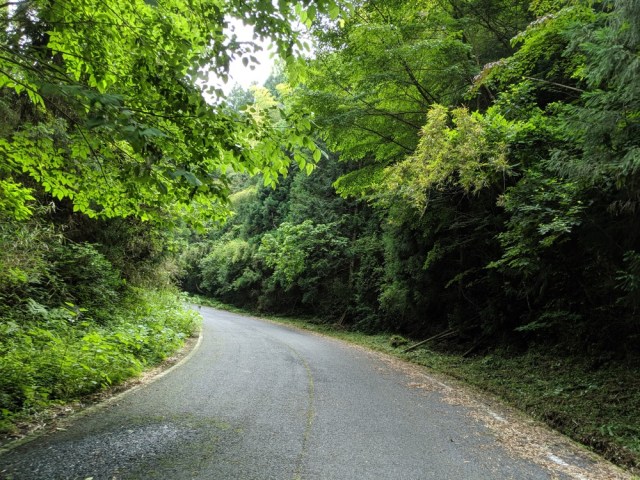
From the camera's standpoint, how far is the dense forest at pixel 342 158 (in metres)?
3.88

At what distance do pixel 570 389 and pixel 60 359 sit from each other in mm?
8800

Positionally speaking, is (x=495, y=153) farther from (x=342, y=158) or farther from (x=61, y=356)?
(x=61, y=356)

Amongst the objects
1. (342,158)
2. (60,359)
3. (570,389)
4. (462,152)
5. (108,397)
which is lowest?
(108,397)

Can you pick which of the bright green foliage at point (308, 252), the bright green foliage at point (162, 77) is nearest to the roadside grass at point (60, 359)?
the bright green foliage at point (162, 77)

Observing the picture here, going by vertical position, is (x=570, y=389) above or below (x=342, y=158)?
below

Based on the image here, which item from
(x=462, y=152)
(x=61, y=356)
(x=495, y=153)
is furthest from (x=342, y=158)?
(x=61, y=356)

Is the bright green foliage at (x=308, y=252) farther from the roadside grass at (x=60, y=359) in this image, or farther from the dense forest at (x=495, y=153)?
the roadside grass at (x=60, y=359)

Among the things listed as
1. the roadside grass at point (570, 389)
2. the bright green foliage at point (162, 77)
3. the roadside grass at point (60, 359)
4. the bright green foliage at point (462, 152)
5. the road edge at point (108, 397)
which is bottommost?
the road edge at point (108, 397)

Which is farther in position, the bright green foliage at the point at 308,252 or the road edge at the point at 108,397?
the bright green foliage at the point at 308,252

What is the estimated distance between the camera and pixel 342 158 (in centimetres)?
1350

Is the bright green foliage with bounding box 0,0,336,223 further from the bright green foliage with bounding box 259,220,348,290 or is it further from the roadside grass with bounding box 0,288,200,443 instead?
the bright green foliage with bounding box 259,220,348,290

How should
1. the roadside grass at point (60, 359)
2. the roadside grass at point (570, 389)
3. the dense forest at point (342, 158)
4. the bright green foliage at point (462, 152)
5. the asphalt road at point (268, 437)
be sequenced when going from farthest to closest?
the bright green foliage at point (462, 152) < the roadside grass at point (570, 389) < the roadside grass at point (60, 359) < the dense forest at point (342, 158) < the asphalt road at point (268, 437)

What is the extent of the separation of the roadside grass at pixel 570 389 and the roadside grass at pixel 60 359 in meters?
6.97

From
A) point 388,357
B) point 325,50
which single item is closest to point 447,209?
point 388,357
